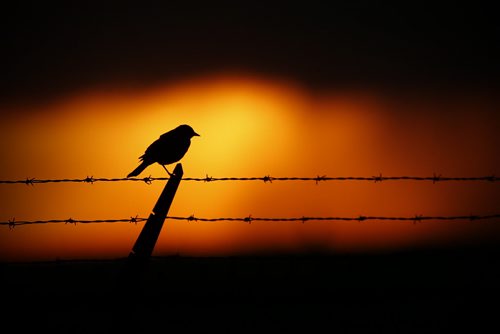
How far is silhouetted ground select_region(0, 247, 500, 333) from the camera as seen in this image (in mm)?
2180

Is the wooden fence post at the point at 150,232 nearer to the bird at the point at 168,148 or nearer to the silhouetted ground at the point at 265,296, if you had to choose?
the silhouetted ground at the point at 265,296

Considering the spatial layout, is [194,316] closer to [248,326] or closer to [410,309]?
[248,326]

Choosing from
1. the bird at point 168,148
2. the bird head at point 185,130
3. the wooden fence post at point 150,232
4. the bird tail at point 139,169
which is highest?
the bird head at point 185,130

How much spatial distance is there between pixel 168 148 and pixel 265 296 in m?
2.32

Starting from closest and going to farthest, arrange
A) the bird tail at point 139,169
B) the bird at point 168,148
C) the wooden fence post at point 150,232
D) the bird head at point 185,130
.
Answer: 1. the wooden fence post at point 150,232
2. the bird tail at point 139,169
3. the bird at point 168,148
4. the bird head at point 185,130

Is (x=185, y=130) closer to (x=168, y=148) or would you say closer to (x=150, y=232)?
(x=168, y=148)

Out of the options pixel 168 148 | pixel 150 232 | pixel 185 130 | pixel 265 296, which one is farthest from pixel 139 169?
pixel 265 296

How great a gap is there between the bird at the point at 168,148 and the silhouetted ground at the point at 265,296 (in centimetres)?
132

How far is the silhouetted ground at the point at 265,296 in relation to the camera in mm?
2180

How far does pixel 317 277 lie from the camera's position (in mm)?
5621

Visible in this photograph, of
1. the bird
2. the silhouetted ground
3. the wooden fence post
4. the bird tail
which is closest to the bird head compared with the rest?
the bird

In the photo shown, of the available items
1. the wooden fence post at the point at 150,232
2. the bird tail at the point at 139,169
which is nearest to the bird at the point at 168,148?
the bird tail at the point at 139,169

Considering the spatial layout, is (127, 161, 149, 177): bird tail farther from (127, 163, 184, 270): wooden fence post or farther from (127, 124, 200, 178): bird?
(127, 163, 184, 270): wooden fence post

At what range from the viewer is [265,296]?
2297 millimetres
